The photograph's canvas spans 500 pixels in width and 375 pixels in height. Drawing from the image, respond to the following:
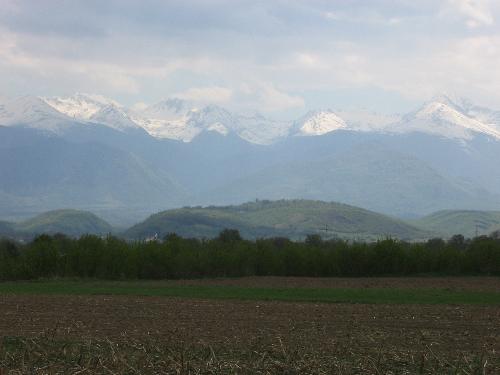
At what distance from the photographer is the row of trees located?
77.2m

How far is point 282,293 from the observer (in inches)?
2213

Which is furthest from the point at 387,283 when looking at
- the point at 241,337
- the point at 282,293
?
the point at 241,337

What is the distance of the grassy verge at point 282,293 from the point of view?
165 ft

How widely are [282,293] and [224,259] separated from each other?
27608mm

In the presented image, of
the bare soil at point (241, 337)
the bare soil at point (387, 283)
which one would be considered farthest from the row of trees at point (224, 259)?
the bare soil at point (241, 337)

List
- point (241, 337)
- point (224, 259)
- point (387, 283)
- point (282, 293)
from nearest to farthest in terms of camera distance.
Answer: point (241, 337) → point (282, 293) → point (387, 283) → point (224, 259)

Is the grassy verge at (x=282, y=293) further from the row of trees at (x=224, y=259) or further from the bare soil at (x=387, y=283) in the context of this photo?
the row of trees at (x=224, y=259)

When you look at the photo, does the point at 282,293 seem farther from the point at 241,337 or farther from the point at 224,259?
the point at 224,259

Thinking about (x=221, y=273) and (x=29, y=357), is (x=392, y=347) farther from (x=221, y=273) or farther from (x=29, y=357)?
(x=221, y=273)

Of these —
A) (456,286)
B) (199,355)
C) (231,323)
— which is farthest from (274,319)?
(456,286)

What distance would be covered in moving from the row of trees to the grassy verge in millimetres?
11242

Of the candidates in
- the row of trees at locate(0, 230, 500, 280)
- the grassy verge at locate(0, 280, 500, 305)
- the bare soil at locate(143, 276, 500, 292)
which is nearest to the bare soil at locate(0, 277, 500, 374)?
the grassy verge at locate(0, 280, 500, 305)

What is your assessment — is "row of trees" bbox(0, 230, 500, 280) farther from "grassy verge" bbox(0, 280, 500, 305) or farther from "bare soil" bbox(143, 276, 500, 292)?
"grassy verge" bbox(0, 280, 500, 305)

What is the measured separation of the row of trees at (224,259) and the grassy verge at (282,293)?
11.2 metres
